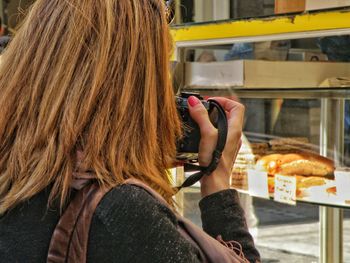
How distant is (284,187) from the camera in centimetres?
199

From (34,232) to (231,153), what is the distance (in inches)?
16.7

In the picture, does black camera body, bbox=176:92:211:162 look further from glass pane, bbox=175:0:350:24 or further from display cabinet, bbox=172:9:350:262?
glass pane, bbox=175:0:350:24

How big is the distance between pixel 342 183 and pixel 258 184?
0.29 metres

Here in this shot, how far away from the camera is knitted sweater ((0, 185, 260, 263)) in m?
0.83

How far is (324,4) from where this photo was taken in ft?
5.81

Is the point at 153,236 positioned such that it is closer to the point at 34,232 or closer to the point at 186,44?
the point at 34,232

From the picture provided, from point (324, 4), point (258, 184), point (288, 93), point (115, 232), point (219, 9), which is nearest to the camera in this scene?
point (115, 232)

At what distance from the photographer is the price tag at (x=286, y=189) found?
1966 millimetres

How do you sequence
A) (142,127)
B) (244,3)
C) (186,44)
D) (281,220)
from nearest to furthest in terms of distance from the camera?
(142,127), (186,44), (244,3), (281,220)

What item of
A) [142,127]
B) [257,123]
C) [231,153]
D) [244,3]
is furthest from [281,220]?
[142,127]

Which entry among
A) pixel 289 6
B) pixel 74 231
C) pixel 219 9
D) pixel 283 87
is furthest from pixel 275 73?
pixel 74 231

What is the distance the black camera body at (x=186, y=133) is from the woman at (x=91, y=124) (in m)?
0.12

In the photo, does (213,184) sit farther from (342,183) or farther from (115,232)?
(342,183)

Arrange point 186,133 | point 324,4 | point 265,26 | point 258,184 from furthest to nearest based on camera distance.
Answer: point 258,184, point 265,26, point 324,4, point 186,133
